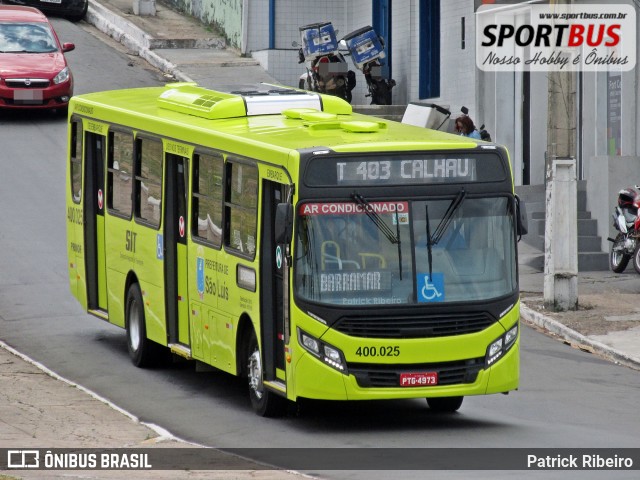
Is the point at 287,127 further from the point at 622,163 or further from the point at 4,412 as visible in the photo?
the point at 622,163

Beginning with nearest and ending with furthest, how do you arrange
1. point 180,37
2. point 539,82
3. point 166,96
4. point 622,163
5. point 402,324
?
point 402,324, point 166,96, point 622,163, point 539,82, point 180,37

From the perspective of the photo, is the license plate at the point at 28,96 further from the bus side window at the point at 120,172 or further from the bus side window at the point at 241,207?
the bus side window at the point at 241,207

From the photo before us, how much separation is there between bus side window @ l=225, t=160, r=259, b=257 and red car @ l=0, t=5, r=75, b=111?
16.2 m

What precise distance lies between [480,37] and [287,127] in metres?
16.4

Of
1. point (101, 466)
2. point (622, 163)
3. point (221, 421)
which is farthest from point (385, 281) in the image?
point (622, 163)

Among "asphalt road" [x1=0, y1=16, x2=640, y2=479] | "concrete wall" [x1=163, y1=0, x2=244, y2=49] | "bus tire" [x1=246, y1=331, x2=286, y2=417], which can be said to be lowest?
"asphalt road" [x1=0, y1=16, x2=640, y2=479]

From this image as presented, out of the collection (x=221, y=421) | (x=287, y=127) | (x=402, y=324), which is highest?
(x=287, y=127)

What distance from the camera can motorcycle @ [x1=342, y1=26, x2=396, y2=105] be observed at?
33500mm

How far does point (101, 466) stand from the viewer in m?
12.0

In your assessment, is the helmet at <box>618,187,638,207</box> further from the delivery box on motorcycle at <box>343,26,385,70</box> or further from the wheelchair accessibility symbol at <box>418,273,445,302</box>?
the wheelchair accessibility symbol at <box>418,273,445,302</box>

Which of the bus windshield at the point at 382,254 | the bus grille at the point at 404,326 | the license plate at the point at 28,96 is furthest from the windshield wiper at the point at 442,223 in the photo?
the license plate at the point at 28,96

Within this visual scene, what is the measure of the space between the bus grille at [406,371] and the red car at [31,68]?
18.5 m

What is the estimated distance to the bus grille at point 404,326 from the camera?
13641 mm

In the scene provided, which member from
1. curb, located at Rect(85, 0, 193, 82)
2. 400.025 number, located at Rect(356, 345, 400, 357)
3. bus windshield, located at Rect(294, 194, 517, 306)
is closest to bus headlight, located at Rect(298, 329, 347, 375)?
400.025 number, located at Rect(356, 345, 400, 357)
